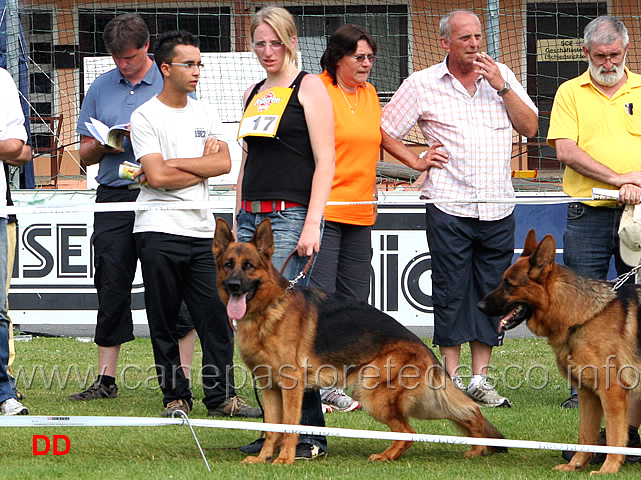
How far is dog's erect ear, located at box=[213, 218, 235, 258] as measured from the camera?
457cm

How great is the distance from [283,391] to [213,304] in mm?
1287

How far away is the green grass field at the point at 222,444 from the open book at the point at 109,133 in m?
1.70

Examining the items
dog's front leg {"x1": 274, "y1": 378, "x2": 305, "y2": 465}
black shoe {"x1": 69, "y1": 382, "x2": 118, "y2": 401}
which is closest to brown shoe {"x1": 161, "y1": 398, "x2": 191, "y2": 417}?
black shoe {"x1": 69, "y1": 382, "x2": 118, "y2": 401}

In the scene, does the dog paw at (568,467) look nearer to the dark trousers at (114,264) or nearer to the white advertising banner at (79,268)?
the dark trousers at (114,264)

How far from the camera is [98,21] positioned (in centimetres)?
1658

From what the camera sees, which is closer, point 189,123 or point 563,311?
point 563,311

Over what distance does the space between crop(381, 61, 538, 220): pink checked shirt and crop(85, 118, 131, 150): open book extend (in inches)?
74.6

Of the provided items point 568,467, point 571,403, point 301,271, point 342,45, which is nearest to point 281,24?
point 301,271

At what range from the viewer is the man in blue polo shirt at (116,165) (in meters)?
6.06

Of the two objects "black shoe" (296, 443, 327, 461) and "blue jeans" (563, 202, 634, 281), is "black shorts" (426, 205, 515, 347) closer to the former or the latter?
"blue jeans" (563, 202, 634, 281)

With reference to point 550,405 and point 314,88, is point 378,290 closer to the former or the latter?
point 550,405

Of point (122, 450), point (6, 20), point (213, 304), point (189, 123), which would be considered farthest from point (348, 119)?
point (6, 20)

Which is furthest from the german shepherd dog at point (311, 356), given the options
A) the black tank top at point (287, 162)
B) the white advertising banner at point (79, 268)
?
the white advertising banner at point (79, 268)

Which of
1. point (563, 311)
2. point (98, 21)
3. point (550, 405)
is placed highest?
point (98, 21)
